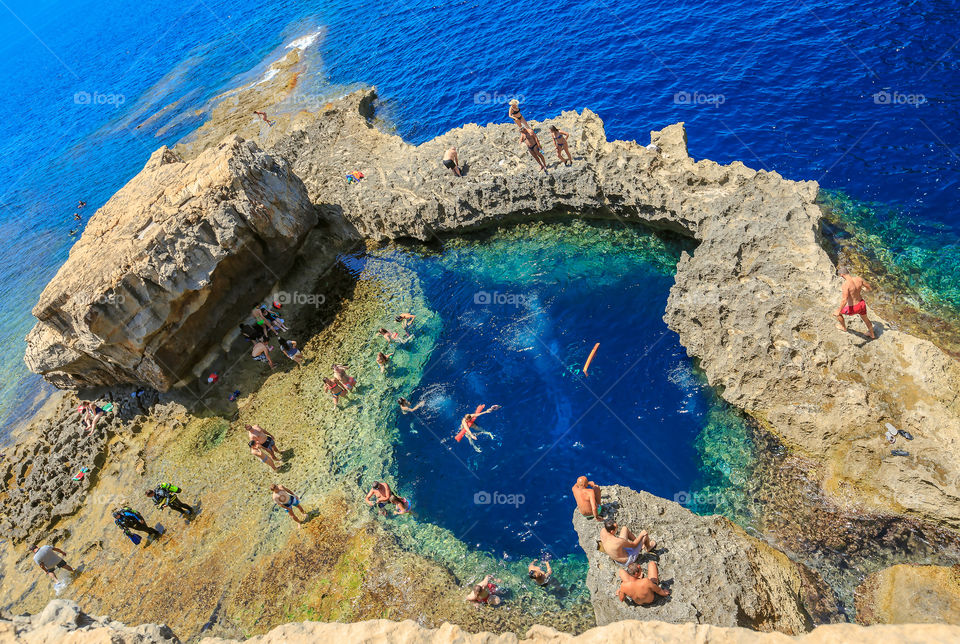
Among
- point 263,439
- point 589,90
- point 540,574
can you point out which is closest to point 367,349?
point 263,439

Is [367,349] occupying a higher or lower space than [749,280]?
higher

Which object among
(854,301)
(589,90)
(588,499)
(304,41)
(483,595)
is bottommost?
(483,595)

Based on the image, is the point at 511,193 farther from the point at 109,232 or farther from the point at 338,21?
the point at 338,21

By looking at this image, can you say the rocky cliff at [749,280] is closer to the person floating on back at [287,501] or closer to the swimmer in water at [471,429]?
the swimmer in water at [471,429]

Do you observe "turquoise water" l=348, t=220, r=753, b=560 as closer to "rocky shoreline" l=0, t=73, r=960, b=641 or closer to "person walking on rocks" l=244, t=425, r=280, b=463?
"rocky shoreline" l=0, t=73, r=960, b=641

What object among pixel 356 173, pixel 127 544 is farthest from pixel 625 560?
pixel 356 173

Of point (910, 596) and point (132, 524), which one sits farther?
point (132, 524)

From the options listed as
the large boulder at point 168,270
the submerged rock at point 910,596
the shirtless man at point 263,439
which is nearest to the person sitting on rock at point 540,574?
the submerged rock at point 910,596

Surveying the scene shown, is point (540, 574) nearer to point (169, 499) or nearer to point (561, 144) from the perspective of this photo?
point (169, 499)
